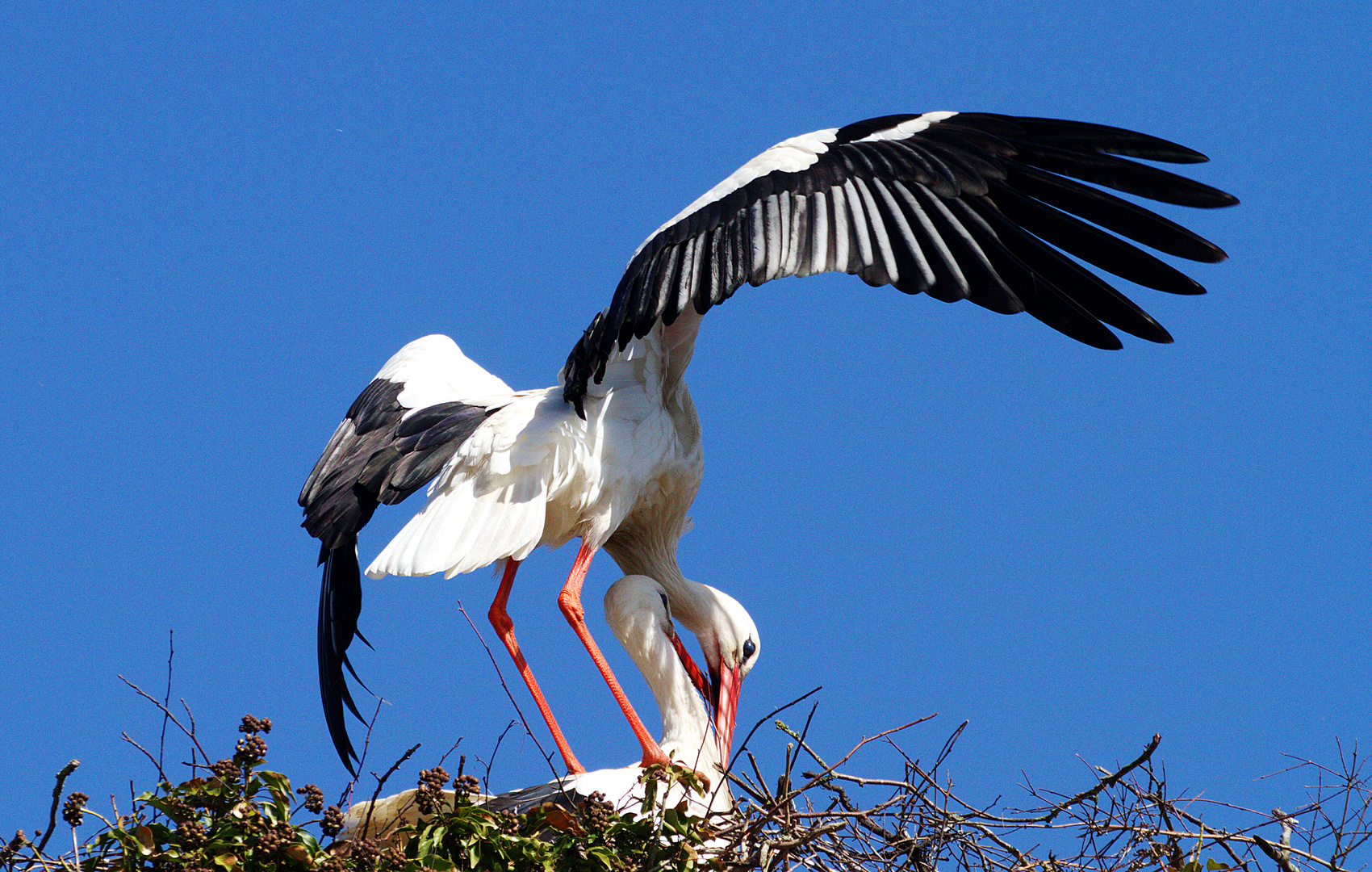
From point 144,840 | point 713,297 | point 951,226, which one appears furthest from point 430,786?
point 951,226

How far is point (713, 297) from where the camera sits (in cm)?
386

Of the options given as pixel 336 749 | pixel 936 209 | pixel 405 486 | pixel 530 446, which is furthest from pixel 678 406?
pixel 336 749

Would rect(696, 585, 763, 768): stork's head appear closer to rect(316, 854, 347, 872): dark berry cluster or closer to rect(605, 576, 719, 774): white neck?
rect(605, 576, 719, 774): white neck

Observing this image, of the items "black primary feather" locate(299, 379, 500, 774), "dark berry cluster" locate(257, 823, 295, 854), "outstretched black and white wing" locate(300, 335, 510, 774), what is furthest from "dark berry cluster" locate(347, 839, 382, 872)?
"outstretched black and white wing" locate(300, 335, 510, 774)

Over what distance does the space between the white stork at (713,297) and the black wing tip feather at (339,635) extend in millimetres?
18

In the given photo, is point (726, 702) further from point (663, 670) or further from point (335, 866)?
point (335, 866)

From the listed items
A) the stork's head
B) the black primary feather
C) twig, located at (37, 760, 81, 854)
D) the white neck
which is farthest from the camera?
the stork's head

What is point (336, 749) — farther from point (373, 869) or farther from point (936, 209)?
point (936, 209)

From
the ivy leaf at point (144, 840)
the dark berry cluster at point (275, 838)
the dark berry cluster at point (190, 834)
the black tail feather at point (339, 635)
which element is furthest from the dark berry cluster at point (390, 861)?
the black tail feather at point (339, 635)

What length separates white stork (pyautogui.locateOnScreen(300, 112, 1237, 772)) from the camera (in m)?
3.80

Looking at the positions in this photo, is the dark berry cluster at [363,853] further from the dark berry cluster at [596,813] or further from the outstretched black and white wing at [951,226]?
the outstretched black and white wing at [951,226]

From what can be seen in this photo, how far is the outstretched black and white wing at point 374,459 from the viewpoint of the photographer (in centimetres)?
452

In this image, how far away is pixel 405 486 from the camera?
4453 mm

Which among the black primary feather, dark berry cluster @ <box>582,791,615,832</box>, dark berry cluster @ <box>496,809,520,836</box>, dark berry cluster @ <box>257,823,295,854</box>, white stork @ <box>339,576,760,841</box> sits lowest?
dark berry cluster @ <box>582,791,615,832</box>
